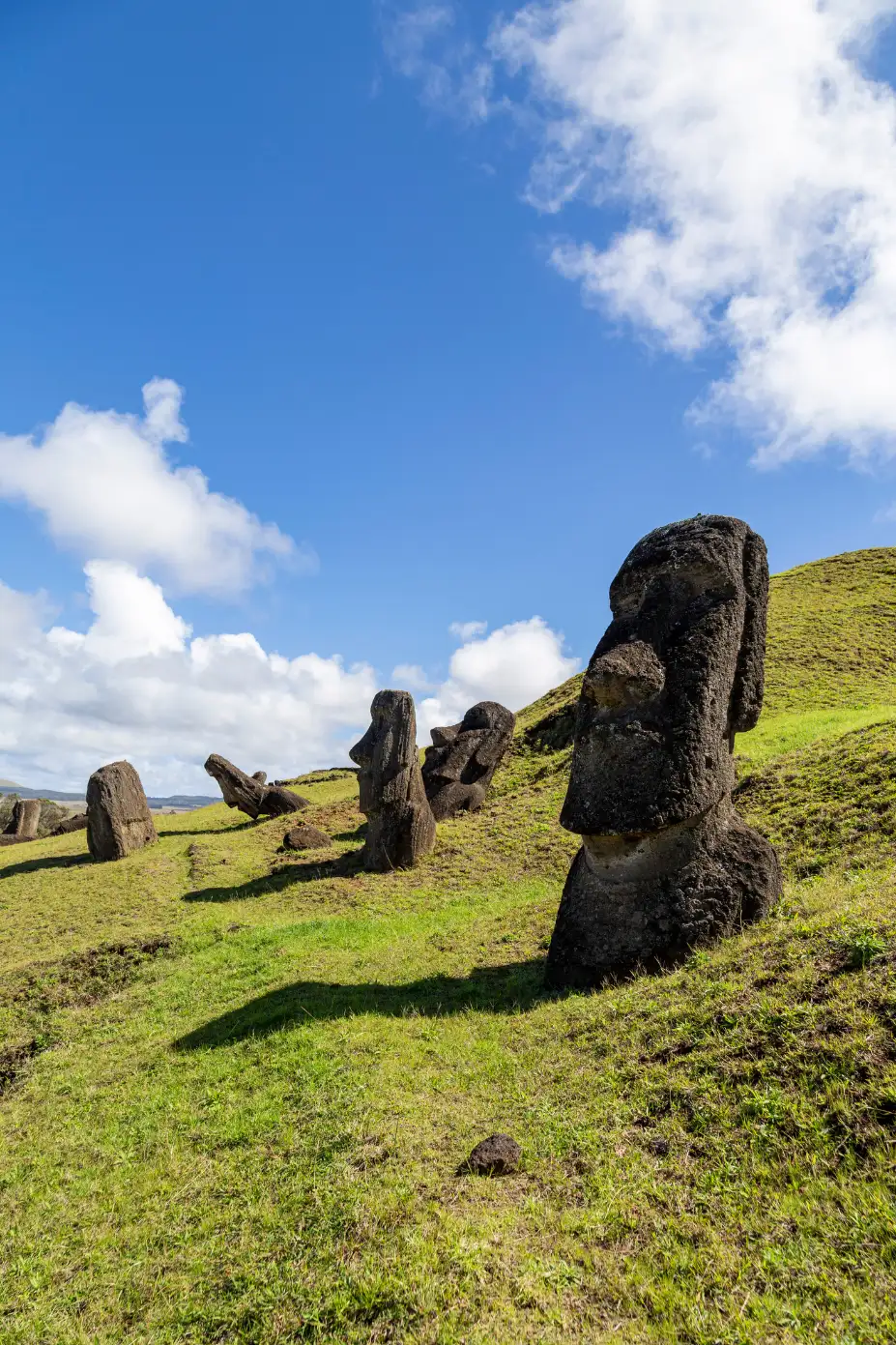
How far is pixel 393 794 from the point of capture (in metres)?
18.0

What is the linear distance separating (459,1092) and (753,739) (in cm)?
1620

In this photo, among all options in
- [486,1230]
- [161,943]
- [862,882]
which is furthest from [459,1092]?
[161,943]

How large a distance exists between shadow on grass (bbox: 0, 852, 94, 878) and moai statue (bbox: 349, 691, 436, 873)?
34.6 feet

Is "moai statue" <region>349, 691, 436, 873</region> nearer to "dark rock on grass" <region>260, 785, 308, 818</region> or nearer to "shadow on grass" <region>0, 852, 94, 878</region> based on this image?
"dark rock on grass" <region>260, 785, 308, 818</region>

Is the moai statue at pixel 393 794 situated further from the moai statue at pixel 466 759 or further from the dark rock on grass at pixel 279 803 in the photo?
the dark rock on grass at pixel 279 803

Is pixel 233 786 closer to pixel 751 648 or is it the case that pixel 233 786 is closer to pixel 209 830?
pixel 209 830

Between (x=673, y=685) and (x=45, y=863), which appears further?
(x=45, y=863)

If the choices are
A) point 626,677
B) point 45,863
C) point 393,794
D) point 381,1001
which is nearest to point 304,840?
point 393,794

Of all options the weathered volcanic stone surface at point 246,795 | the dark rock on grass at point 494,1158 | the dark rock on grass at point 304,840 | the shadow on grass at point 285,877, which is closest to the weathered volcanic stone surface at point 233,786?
the weathered volcanic stone surface at point 246,795

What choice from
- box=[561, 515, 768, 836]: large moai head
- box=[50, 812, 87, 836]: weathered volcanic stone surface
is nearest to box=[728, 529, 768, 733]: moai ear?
box=[561, 515, 768, 836]: large moai head

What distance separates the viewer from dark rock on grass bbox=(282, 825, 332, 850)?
69.3 feet

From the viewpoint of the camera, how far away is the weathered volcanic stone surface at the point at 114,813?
22.4 meters

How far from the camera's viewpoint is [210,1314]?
13.5 feet

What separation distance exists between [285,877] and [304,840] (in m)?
2.86
